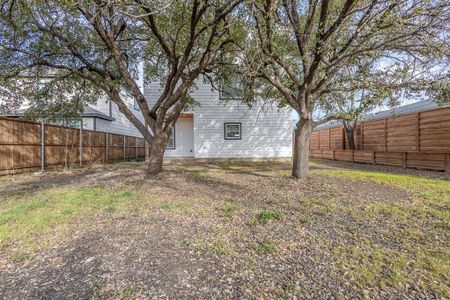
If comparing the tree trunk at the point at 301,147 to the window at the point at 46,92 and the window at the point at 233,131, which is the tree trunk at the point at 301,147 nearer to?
the window at the point at 233,131

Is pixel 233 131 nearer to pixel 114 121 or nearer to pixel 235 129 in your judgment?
pixel 235 129

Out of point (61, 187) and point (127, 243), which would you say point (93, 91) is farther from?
point (127, 243)

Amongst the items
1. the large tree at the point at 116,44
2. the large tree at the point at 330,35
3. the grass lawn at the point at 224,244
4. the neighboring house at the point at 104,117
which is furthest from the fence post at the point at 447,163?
the neighboring house at the point at 104,117

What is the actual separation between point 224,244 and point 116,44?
305 inches

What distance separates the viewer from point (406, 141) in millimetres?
10008

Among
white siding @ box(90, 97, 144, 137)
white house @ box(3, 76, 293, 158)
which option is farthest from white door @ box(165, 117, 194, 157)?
white siding @ box(90, 97, 144, 137)

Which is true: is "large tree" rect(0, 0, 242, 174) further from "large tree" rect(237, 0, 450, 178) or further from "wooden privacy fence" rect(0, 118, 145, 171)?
"wooden privacy fence" rect(0, 118, 145, 171)

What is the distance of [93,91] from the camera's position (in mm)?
9898

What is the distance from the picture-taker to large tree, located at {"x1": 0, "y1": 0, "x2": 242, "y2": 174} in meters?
6.37

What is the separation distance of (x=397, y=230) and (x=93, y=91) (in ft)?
36.2

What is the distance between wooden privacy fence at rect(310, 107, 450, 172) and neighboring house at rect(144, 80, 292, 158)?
3.98 meters

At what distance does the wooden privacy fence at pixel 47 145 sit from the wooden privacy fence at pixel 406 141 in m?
14.1

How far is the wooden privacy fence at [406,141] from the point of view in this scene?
27.7 feet

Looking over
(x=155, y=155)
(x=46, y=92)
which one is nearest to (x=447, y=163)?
(x=155, y=155)
